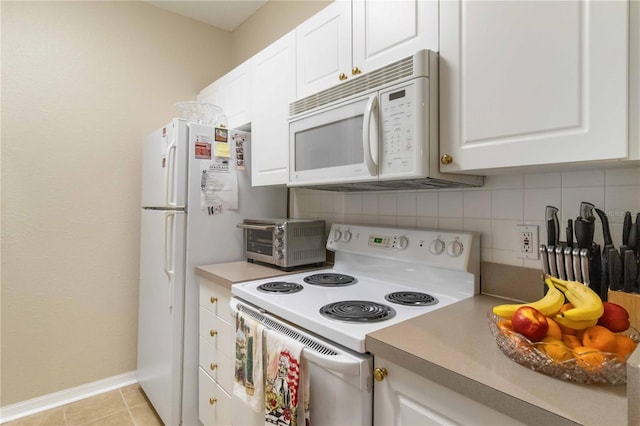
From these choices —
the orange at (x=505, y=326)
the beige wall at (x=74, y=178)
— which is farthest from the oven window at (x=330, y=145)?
the beige wall at (x=74, y=178)

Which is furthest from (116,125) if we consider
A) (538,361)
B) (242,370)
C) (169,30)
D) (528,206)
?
(538,361)

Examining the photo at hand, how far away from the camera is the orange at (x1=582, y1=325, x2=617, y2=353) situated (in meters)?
0.71

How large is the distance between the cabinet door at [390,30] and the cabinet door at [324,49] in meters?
0.06

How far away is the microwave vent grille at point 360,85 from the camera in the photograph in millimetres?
1186

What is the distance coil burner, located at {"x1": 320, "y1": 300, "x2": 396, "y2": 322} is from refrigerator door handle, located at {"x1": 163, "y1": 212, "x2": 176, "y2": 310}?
1079 mm

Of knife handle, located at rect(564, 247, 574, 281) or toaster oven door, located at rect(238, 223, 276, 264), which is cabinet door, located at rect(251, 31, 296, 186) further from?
knife handle, located at rect(564, 247, 574, 281)

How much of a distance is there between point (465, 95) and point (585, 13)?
33 centimetres

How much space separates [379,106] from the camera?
1245 millimetres

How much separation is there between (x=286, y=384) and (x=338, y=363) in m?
0.26

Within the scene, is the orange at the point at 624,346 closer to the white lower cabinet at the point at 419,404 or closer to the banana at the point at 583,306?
the banana at the point at 583,306

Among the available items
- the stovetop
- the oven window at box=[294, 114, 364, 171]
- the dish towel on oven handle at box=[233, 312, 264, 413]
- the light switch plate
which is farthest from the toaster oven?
the light switch plate

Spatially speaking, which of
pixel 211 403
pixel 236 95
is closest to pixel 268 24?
pixel 236 95

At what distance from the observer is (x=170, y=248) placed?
193 cm

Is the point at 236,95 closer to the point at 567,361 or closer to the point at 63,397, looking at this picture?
the point at 567,361
